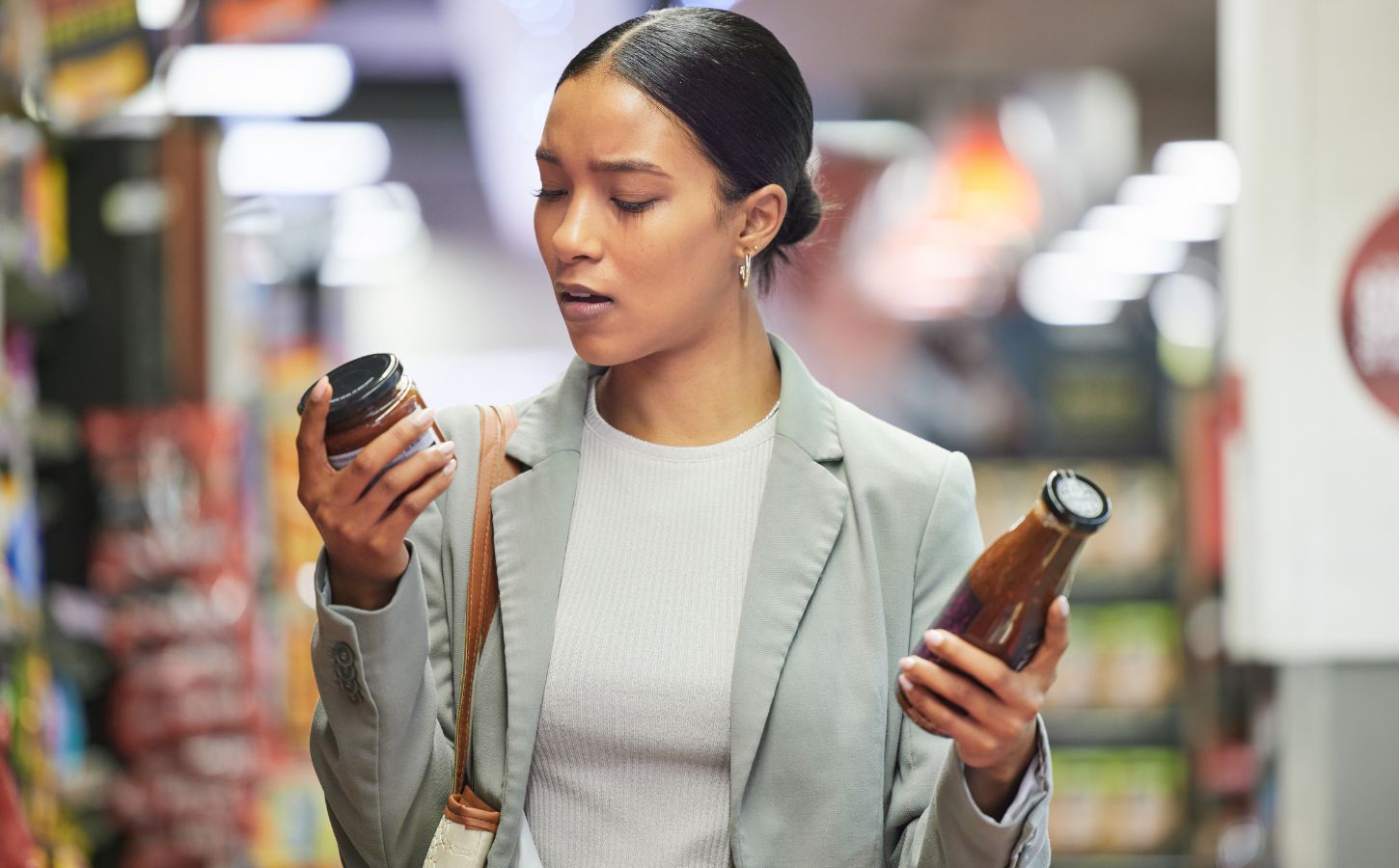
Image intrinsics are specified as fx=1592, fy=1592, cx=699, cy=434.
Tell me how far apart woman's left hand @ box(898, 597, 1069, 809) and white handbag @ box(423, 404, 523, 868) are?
1.76 ft

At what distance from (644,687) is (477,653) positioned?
210mm

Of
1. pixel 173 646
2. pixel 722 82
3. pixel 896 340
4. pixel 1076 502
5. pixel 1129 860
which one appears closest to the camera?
pixel 1076 502

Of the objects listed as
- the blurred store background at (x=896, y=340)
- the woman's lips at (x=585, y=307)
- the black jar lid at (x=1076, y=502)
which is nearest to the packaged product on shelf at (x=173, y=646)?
the blurred store background at (x=896, y=340)

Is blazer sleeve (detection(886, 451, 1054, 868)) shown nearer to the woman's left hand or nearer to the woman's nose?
the woman's left hand

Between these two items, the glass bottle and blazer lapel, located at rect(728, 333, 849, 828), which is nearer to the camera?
the glass bottle

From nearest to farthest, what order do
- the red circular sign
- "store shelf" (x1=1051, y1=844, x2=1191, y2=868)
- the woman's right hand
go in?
the woman's right hand
the red circular sign
"store shelf" (x1=1051, y1=844, x2=1191, y2=868)

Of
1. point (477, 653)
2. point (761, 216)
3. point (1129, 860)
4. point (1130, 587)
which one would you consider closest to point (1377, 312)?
point (761, 216)

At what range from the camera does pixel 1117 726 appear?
7.53 m

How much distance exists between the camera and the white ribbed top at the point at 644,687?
1.77 m

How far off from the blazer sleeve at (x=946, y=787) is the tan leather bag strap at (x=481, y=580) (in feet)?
1.57

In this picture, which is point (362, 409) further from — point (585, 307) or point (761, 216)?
point (761, 216)

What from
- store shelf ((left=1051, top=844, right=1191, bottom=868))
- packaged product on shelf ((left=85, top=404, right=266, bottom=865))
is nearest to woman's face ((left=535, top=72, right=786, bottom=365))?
packaged product on shelf ((left=85, top=404, right=266, bottom=865))

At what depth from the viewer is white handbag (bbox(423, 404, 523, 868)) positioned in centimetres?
175

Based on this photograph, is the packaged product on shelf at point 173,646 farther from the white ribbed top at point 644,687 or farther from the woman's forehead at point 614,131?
the woman's forehead at point 614,131
